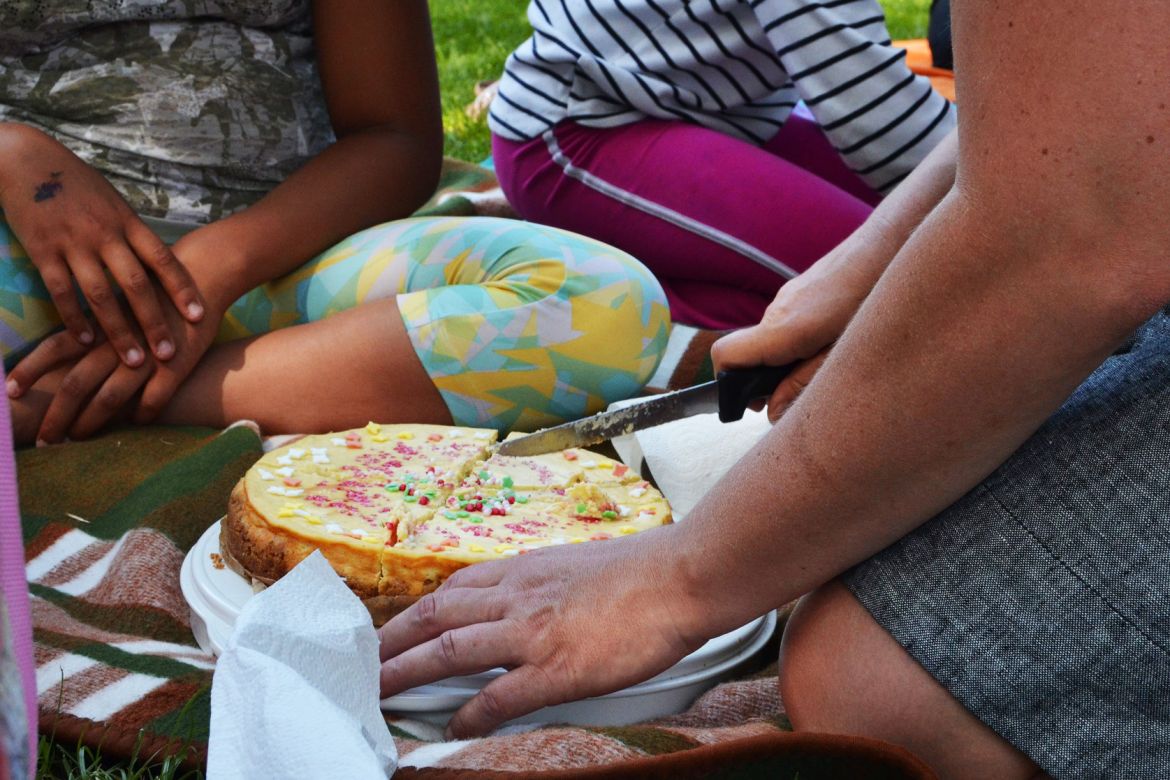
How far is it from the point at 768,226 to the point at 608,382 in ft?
1.98

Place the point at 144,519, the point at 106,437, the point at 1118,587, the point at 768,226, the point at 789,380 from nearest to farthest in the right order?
the point at 1118,587
the point at 789,380
the point at 144,519
the point at 106,437
the point at 768,226

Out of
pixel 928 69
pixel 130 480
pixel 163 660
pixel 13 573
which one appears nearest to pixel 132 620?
pixel 163 660

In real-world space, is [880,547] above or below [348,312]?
above

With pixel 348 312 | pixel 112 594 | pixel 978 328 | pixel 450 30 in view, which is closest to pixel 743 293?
pixel 348 312

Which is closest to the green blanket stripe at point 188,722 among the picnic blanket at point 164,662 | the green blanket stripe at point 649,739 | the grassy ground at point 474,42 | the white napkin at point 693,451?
the picnic blanket at point 164,662

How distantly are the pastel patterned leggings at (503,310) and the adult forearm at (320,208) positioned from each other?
Answer: 0.08 m

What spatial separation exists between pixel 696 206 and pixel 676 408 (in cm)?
108

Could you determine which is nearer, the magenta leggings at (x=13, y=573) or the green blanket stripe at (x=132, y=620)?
the magenta leggings at (x=13, y=573)

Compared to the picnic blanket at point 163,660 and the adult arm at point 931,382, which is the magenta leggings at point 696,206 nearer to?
the picnic blanket at point 163,660

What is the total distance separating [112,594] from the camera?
1500 millimetres

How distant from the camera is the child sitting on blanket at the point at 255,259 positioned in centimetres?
192

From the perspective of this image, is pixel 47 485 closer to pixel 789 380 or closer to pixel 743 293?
pixel 789 380

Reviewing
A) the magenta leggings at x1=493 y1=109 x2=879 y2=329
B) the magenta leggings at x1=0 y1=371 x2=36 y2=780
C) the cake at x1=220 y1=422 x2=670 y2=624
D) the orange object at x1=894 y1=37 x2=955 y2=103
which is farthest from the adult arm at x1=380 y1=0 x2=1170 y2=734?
the orange object at x1=894 y1=37 x2=955 y2=103

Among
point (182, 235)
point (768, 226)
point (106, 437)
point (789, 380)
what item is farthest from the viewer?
point (768, 226)
